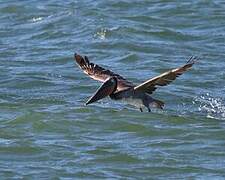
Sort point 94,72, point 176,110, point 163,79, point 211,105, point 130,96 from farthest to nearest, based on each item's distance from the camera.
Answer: point 211,105, point 176,110, point 94,72, point 130,96, point 163,79

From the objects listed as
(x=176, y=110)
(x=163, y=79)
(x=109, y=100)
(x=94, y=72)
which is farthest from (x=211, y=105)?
(x=163, y=79)

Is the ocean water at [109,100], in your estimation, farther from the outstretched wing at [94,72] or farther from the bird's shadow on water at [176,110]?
the outstretched wing at [94,72]

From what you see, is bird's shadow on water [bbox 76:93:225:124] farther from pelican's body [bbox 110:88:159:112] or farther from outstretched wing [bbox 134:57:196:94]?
outstretched wing [bbox 134:57:196:94]

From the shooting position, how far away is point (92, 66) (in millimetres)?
13109

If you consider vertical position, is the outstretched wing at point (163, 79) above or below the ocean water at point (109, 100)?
above

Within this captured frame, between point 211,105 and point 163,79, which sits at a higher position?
point 163,79

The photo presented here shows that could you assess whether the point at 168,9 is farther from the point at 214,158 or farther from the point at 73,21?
the point at 214,158

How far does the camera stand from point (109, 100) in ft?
49.2

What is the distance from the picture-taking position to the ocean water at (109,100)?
11742mm

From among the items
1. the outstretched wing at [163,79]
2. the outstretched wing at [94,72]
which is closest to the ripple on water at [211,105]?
the outstretched wing at [94,72]

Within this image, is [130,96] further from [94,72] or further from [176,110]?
[176,110]

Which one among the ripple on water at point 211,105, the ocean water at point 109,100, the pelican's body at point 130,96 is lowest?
the ripple on water at point 211,105

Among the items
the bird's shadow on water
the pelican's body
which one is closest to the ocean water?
the bird's shadow on water

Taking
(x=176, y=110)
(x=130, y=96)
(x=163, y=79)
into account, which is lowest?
(x=176, y=110)
